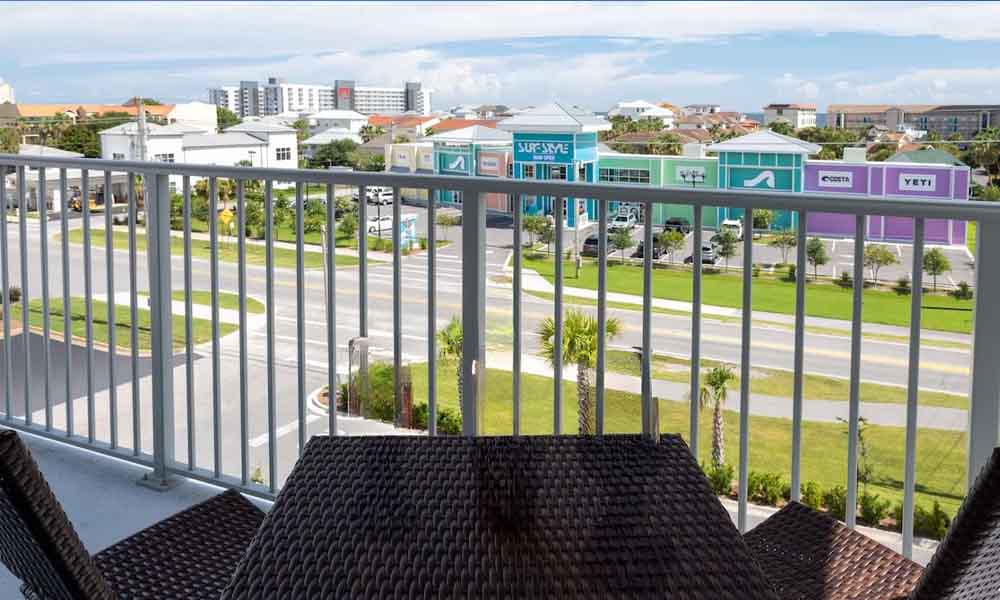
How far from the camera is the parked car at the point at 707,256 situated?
2032 millimetres

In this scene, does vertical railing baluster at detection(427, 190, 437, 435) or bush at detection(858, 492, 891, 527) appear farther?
bush at detection(858, 492, 891, 527)

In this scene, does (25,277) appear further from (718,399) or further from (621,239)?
(718,399)

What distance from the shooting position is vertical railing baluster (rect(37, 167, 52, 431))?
3018mm

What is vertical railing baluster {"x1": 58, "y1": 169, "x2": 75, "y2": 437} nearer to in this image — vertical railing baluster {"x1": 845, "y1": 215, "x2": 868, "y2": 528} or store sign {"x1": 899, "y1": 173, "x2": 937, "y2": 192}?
vertical railing baluster {"x1": 845, "y1": 215, "x2": 868, "y2": 528}

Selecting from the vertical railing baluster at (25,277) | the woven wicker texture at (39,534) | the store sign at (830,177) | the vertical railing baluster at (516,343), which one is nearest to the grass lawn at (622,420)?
the vertical railing baluster at (516,343)

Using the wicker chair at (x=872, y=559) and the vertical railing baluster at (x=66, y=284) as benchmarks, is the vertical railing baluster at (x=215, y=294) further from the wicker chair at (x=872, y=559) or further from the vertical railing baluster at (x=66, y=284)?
the wicker chair at (x=872, y=559)

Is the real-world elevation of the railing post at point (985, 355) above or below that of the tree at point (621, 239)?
below

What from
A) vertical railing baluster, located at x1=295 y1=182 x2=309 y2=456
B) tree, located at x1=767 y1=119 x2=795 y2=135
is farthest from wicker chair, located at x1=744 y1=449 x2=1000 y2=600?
tree, located at x1=767 y1=119 x2=795 y2=135

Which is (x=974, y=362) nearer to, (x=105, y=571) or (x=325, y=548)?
(x=325, y=548)

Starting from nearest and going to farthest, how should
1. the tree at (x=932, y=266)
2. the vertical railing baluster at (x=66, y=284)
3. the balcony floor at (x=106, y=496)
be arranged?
the tree at (x=932, y=266)
the balcony floor at (x=106, y=496)
the vertical railing baluster at (x=66, y=284)

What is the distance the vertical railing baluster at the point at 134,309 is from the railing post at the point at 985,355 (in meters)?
2.29

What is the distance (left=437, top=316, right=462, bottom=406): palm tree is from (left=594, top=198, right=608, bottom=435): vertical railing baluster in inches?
15.8

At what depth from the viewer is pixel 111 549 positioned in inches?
61.8

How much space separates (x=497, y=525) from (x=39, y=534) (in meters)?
0.56
